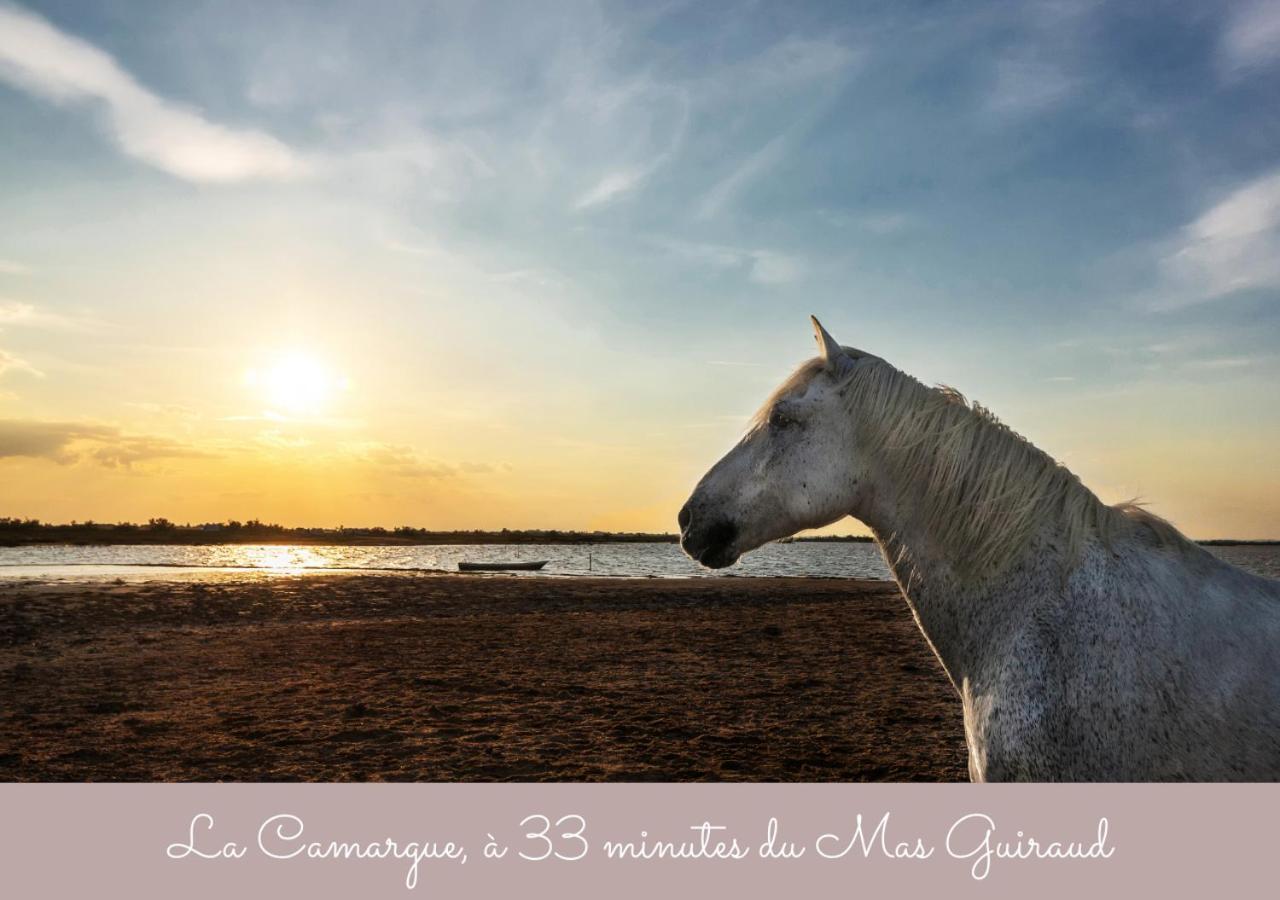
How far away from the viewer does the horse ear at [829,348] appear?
262 cm

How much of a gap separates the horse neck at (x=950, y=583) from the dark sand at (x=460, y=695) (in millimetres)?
3460

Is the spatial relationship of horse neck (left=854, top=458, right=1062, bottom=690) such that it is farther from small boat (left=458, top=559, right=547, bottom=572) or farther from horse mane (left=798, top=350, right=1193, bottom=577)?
small boat (left=458, top=559, right=547, bottom=572)

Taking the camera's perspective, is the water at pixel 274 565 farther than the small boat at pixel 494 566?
No

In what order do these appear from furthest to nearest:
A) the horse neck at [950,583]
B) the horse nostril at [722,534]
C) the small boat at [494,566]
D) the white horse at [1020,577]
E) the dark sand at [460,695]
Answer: the small boat at [494,566], the dark sand at [460,695], the horse nostril at [722,534], the horse neck at [950,583], the white horse at [1020,577]

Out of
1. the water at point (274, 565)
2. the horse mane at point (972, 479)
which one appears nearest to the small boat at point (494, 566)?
the water at point (274, 565)

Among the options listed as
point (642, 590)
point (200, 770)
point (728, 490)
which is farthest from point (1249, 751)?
point (642, 590)

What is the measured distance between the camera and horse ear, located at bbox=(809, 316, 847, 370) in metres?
Answer: 2.62

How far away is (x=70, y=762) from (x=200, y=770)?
1.19 metres

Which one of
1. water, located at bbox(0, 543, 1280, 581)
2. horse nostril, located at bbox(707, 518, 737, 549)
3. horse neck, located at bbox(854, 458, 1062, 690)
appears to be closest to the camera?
horse neck, located at bbox(854, 458, 1062, 690)

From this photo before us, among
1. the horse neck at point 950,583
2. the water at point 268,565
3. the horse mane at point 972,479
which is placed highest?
the horse mane at point 972,479

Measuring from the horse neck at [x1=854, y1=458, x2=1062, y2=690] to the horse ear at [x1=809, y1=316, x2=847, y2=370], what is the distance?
1.45 ft

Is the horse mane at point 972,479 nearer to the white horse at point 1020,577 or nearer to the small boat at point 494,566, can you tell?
the white horse at point 1020,577

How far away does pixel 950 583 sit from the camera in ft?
8.01

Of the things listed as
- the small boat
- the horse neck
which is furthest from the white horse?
the small boat
